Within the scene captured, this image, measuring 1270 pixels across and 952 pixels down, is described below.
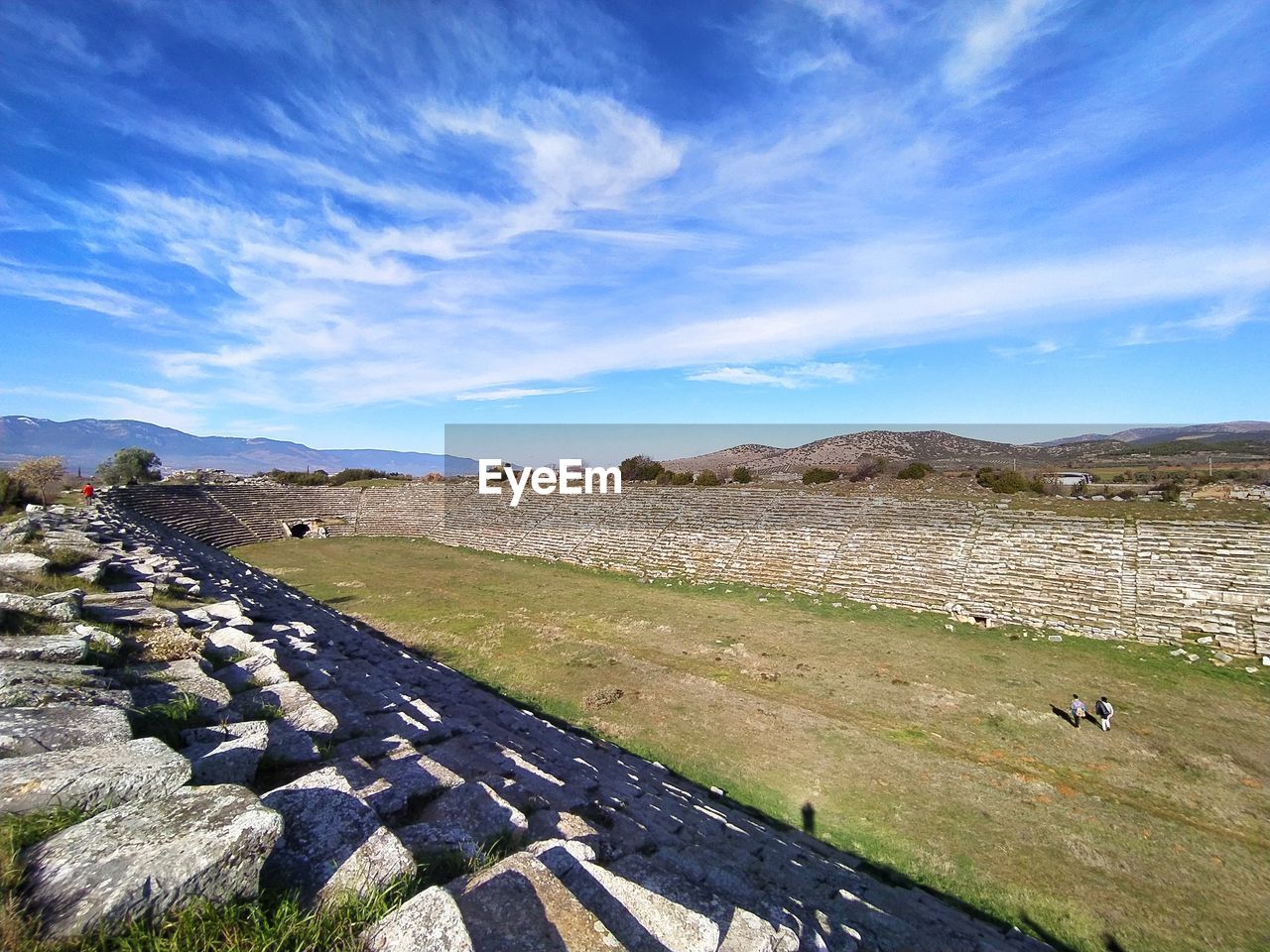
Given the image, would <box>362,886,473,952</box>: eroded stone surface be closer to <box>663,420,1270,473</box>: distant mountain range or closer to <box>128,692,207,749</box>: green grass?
<box>128,692,207,749</box>: green grass

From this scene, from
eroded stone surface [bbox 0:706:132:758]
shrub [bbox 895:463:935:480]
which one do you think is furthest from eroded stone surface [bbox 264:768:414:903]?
shrub [bbox 895:463:935:480]

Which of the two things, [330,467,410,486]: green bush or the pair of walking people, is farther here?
[330,467,410,486]: green bush

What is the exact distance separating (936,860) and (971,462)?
56883 mm

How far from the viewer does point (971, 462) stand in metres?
55.3

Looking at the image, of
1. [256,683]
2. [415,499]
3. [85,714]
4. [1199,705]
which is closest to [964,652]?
[1199,705]

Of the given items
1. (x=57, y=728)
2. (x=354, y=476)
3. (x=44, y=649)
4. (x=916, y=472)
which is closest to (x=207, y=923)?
(x=57, y=728)

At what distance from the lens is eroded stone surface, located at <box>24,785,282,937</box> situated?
5.88 ft

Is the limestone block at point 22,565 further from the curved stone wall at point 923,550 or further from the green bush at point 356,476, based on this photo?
the green bush at point 356,476

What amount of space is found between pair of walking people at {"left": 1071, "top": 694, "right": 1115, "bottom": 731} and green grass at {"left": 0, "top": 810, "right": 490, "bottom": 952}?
13.2 m

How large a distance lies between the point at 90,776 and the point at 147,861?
2.57 ft

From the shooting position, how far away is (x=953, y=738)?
1065 centimetres

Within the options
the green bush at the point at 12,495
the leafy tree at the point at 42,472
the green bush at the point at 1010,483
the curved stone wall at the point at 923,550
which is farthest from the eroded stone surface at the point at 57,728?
the leafy tree at the point at 42,472

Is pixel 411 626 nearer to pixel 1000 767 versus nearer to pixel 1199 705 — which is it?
pixel 1000 767

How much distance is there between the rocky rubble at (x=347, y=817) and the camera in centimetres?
206
